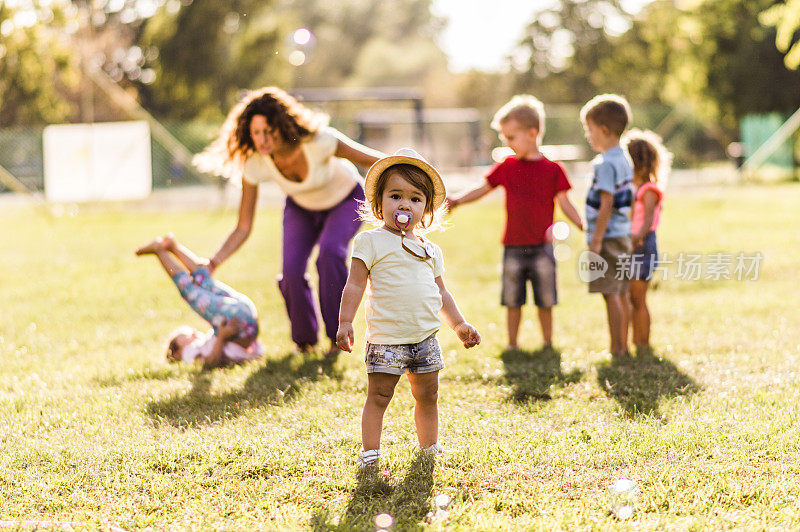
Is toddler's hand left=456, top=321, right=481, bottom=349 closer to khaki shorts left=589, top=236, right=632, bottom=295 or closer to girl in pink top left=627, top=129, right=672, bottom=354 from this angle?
khaki shorts left=589, top=236, right=632, bottom=295

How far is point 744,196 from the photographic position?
19.3 metres

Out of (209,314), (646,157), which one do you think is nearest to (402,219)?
(209,314)

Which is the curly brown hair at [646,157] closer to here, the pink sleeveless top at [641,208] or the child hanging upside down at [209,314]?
the pink sleeveless top at [641,208]

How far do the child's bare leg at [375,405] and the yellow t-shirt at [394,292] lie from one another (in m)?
0.17

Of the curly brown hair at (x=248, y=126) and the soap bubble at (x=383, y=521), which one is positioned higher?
the curly brown hair at (x=248, y=126)

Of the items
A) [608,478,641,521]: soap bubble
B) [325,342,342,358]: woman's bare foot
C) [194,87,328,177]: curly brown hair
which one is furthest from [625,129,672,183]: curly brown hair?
[608,478,641,521]: soap bubble

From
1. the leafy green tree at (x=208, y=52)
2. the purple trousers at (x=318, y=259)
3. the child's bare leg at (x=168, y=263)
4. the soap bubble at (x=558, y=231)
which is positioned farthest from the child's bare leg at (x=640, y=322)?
the leafy green tree at (x=208, y=52)

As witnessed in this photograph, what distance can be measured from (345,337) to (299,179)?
260 centimetres

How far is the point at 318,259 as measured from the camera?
5.82m

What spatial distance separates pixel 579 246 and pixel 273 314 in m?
5.84

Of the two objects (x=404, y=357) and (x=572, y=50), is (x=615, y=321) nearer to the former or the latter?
(x=404, y=357)

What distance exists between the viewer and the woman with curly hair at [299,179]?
5684mm

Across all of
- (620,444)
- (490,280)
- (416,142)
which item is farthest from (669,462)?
(416,142)

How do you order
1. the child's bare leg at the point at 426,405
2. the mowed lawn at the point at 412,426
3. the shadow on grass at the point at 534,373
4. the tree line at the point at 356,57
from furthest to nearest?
the tree line at the point at 356,57 → the shadow on grass at the point at 534,373 → the child's bare leg at the point at 426,405 → the mowed lawn at the point at 412,426
